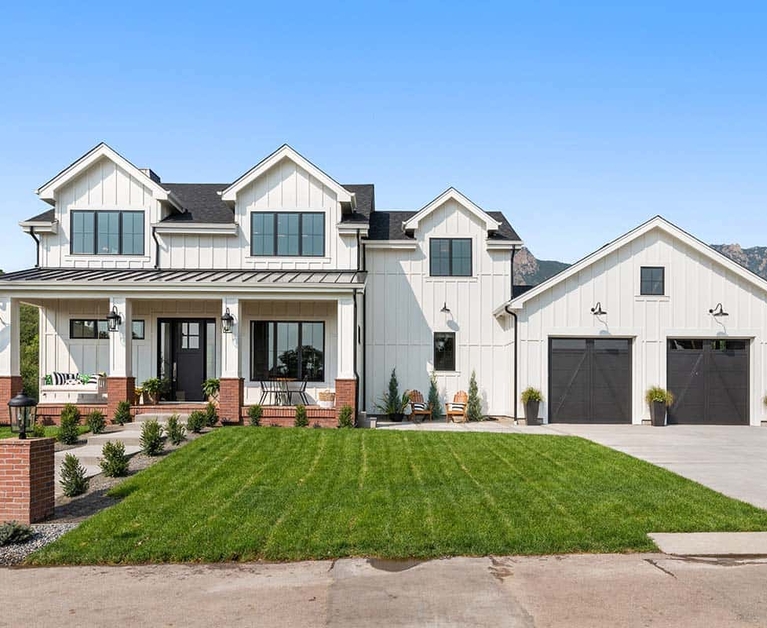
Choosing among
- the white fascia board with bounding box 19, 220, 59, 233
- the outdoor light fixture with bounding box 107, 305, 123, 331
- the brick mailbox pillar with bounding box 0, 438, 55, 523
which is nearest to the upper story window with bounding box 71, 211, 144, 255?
the white fascia board with bounding box 19, 220, 59, 233

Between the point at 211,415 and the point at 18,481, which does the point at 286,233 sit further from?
the point at 18,481

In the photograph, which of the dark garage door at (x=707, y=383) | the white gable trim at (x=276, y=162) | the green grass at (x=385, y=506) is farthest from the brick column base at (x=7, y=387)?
the dark garage door at (x=707, y=383)

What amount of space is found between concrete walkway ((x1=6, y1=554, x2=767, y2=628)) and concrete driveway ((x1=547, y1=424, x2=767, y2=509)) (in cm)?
391

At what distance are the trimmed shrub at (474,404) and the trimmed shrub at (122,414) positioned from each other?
9791 mm

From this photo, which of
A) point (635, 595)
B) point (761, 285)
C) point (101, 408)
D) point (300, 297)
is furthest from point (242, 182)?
point (635, 595)

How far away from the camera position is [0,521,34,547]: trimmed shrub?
8078mm

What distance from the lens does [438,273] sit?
22375mm

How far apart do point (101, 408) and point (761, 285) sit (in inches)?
740

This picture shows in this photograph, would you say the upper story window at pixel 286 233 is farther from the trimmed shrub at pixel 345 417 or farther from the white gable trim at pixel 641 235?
the white gable trim at pixel 641 235

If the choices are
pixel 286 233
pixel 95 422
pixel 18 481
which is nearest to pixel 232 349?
pixel 95 422

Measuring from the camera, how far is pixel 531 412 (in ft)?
66.2

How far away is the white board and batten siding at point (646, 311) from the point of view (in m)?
20.6

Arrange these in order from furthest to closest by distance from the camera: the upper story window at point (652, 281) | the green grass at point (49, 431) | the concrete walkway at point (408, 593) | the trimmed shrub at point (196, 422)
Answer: the upper story window at point (652, 281) < the trimmed shrub at point (196, 422) < the green grass at point (49, 431) < the concrete walkway at point (408, 593)

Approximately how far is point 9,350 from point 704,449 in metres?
16.9
